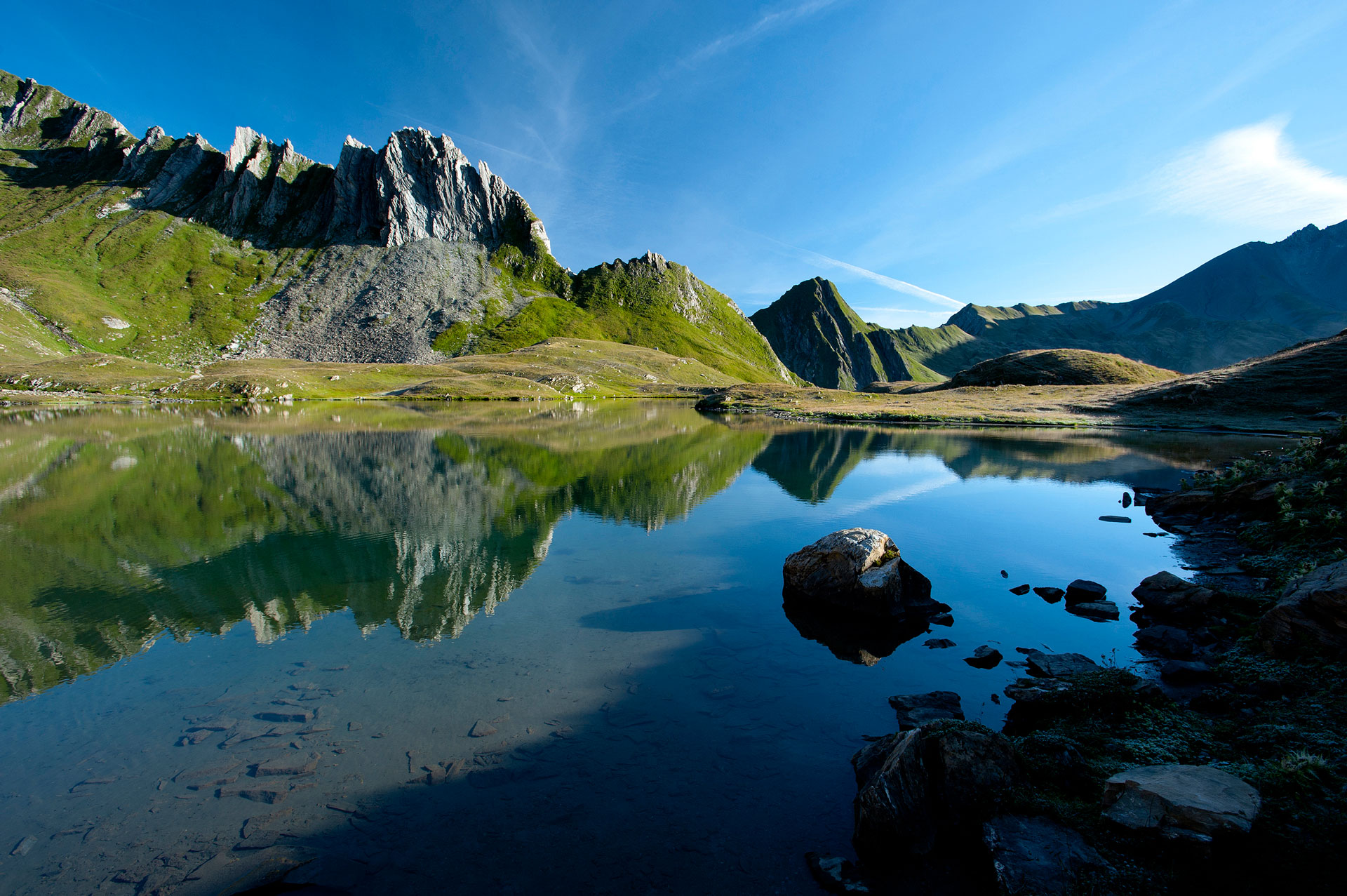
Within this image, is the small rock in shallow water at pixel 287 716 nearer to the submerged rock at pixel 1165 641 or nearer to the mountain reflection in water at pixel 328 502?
the mountain reflection in water at pixel 328 502

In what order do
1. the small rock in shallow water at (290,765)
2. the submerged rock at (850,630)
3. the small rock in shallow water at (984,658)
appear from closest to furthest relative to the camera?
the small rock in shallow water at (290,765) < the small rock in shallow water at (984,658) < the submerged rock at (850,630)

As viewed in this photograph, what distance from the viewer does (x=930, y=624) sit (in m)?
16.5

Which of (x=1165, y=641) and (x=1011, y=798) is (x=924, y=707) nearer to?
(x=1011, y=798)

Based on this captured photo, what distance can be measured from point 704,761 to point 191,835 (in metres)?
8.36

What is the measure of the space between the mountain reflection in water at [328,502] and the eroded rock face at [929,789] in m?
12.2

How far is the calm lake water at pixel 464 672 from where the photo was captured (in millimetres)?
8250

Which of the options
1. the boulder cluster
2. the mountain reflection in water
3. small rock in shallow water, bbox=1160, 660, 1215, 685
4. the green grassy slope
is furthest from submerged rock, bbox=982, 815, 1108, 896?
the green grassy slope

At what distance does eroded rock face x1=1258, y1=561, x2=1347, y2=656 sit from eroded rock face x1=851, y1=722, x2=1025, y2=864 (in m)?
7.84

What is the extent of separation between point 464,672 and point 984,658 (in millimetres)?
Result: 13447

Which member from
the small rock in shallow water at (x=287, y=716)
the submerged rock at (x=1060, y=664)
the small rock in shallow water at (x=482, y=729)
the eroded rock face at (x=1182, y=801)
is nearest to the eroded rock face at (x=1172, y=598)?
the submerged rock at (x=1060, y=664)

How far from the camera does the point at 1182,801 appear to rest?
23.2 ft

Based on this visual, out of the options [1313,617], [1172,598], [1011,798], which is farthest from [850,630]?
[1172,598]

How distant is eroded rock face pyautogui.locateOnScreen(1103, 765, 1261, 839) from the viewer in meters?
6.75

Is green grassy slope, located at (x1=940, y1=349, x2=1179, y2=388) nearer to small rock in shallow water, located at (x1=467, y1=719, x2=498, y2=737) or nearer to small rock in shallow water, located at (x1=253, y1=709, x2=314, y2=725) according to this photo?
small rock in shallow water, located at (x1=467, y1=719, x2=498, y2=737)
